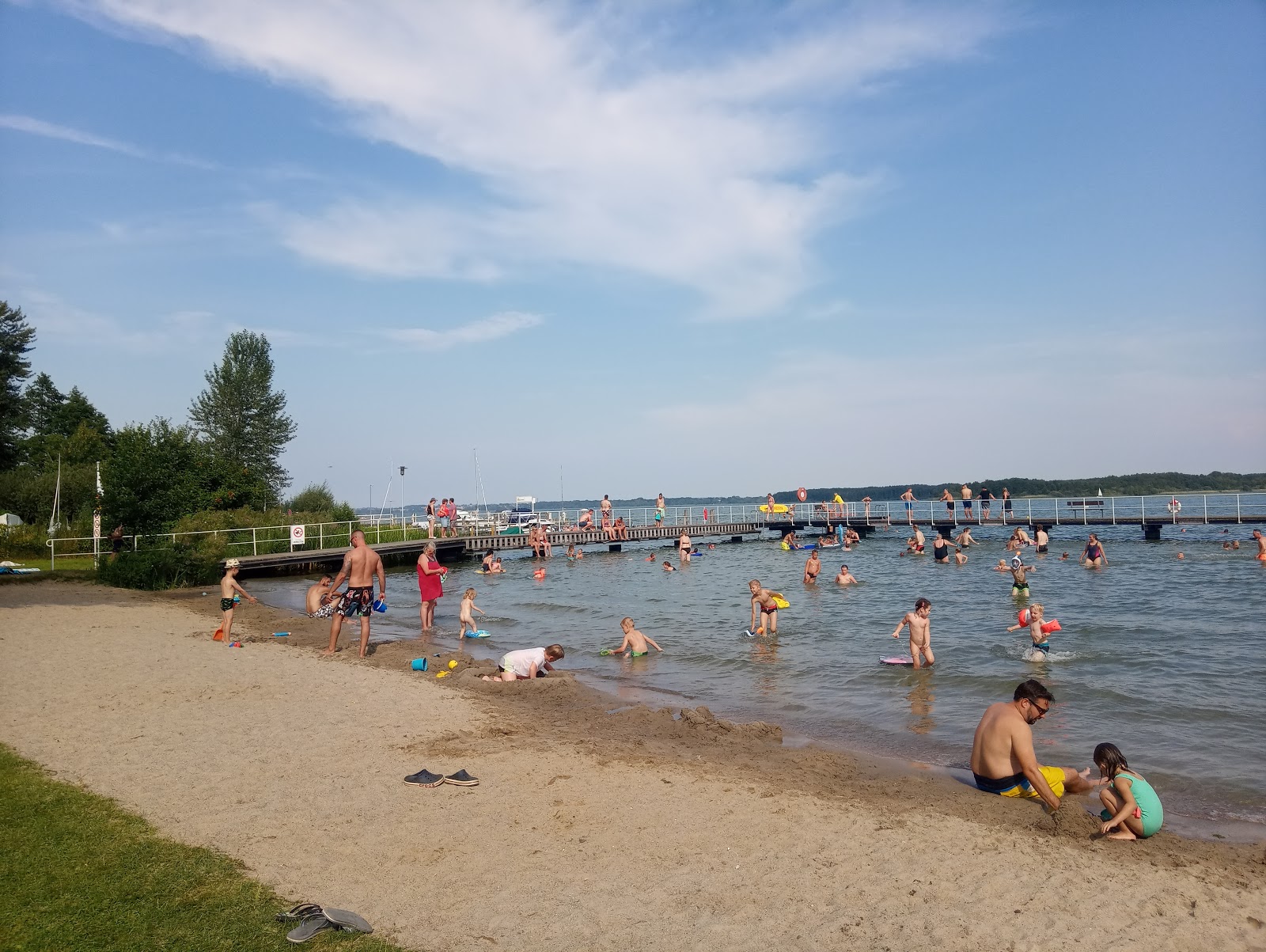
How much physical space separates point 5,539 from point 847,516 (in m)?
40.8

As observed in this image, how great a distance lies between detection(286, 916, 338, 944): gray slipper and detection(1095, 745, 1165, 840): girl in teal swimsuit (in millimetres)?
A: 5536

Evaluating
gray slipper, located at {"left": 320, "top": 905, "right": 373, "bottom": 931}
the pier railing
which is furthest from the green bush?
gray slipper, located at {"left": 320, "top": 905, "right": 373, "bottom": 931}

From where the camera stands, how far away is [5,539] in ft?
94.3

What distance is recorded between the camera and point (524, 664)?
40.2 feet

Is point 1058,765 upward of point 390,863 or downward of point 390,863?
downward

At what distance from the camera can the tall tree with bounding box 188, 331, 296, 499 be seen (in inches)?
2164

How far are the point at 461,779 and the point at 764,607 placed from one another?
34.2 ft

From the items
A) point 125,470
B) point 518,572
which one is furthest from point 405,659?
point 518,572

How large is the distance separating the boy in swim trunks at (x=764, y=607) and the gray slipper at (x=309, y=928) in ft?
41.7

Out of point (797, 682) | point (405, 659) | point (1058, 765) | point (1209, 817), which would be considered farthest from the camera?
point (405, 659)

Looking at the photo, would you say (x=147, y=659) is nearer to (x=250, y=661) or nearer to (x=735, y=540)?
(x=250, y=661)

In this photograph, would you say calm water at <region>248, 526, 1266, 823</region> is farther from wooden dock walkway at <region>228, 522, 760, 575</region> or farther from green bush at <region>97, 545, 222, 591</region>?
green bush at <region>97, 545, 222, 591</region>

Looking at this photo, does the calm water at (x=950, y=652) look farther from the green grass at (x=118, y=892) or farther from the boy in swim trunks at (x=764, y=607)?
the green grass at (x=118, y=892)

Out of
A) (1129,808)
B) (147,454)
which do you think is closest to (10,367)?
(147,454)
